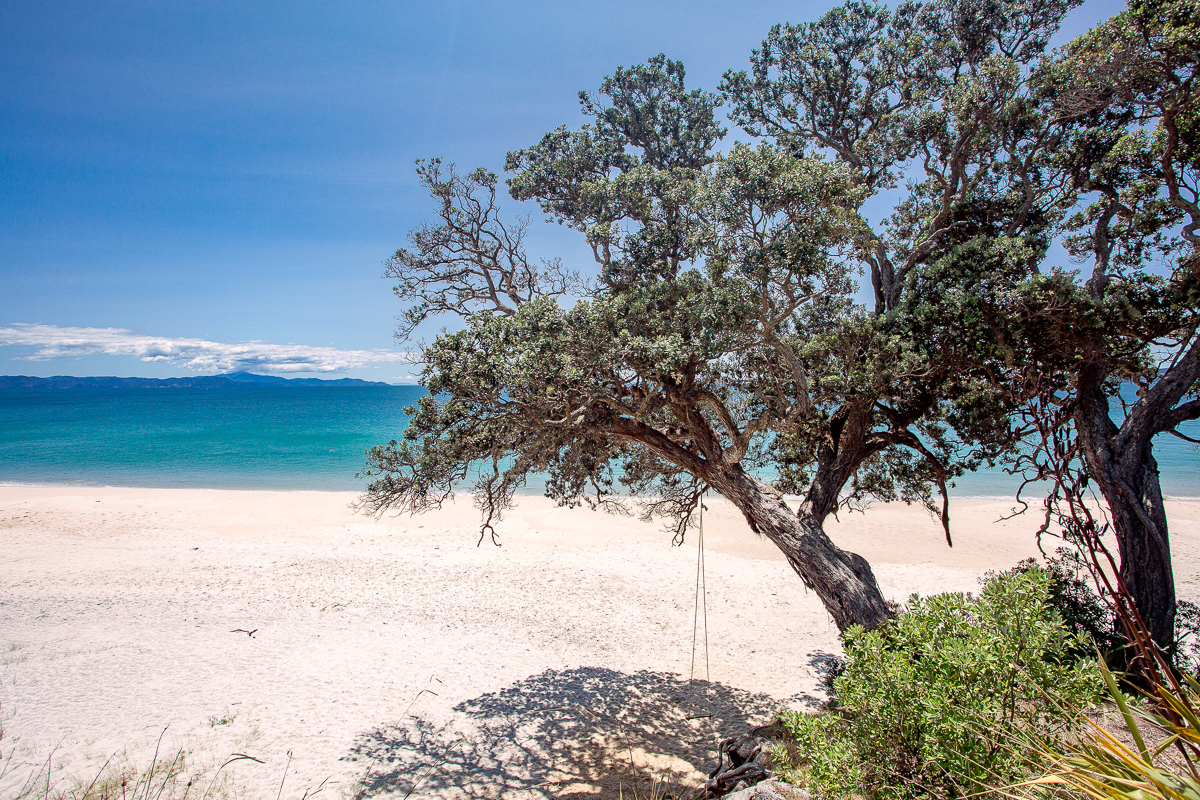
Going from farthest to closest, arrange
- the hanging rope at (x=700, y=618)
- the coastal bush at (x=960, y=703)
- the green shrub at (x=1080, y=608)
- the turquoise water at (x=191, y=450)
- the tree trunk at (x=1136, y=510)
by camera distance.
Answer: the turquoise water at (x=191, y=450), the hanging rope at (x=700, y=618), the green shrub at (x=1080, y=608), the tree trunk at (x=1136, y=510), the coastal bush at (x=960, y=703)

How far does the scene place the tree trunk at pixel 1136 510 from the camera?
6.99 metres

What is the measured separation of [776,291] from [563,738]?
6412mm

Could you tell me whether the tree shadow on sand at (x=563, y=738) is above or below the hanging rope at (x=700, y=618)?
below

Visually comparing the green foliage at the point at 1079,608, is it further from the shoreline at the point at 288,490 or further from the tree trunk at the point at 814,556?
the shoreline at the point at 288,490

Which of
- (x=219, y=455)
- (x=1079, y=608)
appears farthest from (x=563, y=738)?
(x=219, y=455)

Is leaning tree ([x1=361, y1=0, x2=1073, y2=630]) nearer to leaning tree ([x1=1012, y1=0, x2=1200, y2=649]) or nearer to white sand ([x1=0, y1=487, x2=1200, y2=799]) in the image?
leaning tree ([x1=1012, y1=0, x2=1200, y2=649])

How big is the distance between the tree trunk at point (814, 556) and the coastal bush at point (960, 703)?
3247 mm

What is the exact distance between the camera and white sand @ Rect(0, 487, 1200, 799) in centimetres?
702

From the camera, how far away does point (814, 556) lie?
7414 millimetres

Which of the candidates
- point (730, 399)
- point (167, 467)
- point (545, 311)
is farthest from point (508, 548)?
point (167, 467)

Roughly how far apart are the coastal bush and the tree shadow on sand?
10.9 feet

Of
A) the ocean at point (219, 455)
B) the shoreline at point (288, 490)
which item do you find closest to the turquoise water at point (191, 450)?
the ocean at point (219, 455)

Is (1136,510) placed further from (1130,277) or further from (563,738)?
(563,738)

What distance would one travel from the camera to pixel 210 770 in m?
6.46
